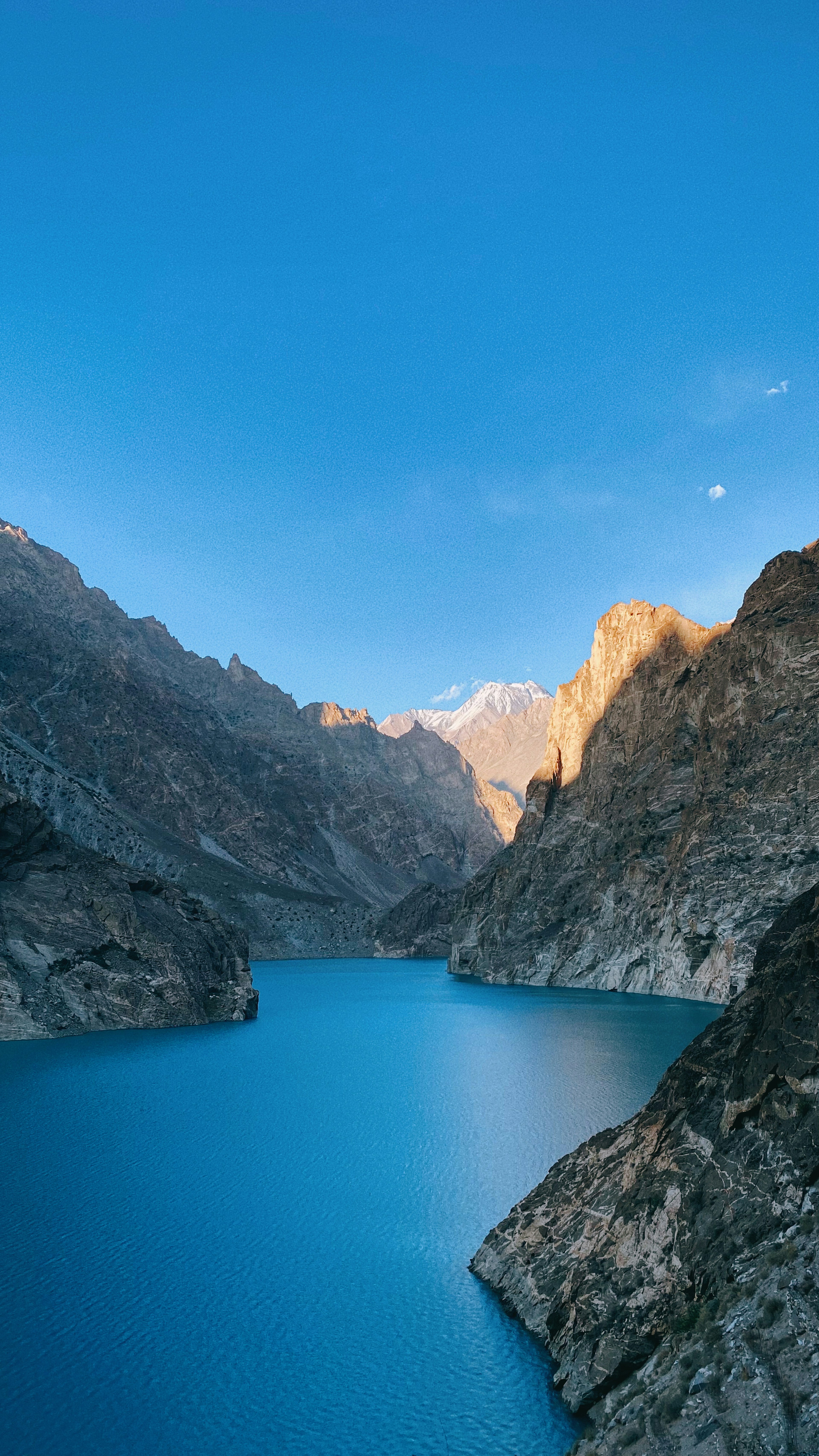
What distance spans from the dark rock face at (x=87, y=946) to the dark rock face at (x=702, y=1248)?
45303mm

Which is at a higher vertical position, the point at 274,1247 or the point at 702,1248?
the point at 702,1248

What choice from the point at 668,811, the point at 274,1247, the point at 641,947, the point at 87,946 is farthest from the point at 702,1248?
the point at 668,811

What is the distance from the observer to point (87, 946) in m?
61.1

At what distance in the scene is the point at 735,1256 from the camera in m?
12.9

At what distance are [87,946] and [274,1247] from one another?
1694 inches

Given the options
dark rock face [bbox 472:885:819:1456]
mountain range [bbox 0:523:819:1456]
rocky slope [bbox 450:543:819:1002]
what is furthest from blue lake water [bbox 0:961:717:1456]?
rocky slope [bbox 450:543:819:1002]

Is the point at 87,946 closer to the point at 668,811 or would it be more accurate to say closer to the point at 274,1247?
the point at 274,1247

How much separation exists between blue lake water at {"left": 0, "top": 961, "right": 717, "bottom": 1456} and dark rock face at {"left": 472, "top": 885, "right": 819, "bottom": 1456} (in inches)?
64.9

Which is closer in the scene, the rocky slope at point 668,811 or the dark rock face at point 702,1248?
the dark rock face at point 702,1248

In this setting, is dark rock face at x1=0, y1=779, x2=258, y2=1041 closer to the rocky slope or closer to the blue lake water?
the blue lake water

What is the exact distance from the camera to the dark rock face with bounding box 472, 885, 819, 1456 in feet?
32.2

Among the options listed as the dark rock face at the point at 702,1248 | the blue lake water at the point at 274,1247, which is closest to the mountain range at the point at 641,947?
the dark rock face at the point at 702,1248

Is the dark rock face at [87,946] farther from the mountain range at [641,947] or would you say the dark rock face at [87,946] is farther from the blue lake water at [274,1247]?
the blue lake water at [274,1247]

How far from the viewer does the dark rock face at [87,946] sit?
5678 centimetres
